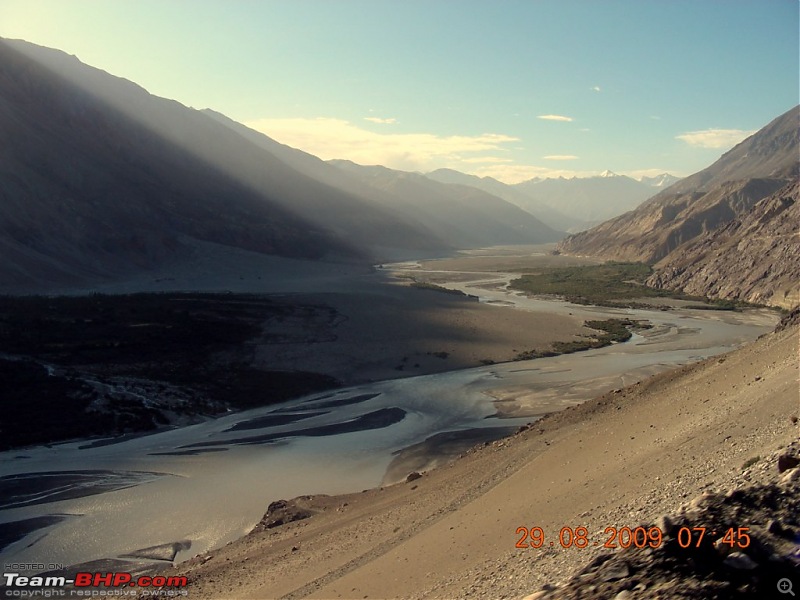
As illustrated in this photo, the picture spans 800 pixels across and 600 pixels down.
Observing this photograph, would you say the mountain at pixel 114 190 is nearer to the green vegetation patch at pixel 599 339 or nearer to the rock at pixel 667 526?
the green vegetation patch at pixel 599 339

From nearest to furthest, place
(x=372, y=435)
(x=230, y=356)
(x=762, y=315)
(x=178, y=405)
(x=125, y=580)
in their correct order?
(x=125, y=580), (x=372, y=435), (x=178, y=405), (x=230, y=356), (x=762, y=315)

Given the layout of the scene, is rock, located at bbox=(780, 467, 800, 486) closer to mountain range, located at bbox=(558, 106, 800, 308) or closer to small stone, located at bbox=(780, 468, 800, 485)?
small stone, located at bbox=(780, 468, 800, 485)

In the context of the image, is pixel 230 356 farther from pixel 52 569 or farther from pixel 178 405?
pixel 52 569

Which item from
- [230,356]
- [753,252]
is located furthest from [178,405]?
[753,252]
